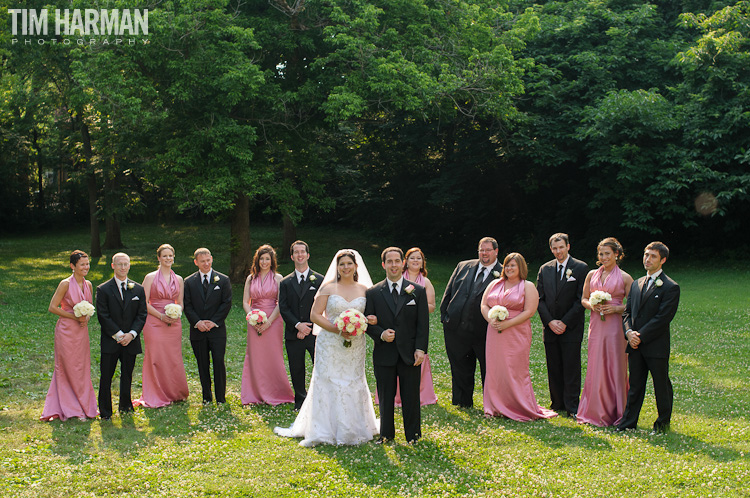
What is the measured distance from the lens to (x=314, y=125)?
23.6m

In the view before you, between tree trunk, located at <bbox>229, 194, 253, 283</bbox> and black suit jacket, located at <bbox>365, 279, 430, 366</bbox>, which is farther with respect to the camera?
tree trunk, located at <bbox>229, 194, 253, 283</bbox>

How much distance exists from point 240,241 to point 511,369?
16.8 meters

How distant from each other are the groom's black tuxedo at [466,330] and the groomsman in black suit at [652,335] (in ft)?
6.50

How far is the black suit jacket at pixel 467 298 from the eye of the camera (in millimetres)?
9383

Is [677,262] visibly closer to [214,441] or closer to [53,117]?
[214,441]

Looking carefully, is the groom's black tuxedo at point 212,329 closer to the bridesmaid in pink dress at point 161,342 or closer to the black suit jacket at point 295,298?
the bridesmaid in pink dress at point 161,342

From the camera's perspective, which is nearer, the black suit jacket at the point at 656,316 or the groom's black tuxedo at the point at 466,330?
the black suit jacket at the point at 656,316

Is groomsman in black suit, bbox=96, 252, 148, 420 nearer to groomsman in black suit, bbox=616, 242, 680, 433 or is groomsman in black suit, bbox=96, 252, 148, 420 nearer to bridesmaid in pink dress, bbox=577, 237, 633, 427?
bridesmaid in pink dress, bbox=577, 237, 633, 427

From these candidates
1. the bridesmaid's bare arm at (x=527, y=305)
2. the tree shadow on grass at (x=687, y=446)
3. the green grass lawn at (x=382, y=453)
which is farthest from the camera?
the bridesmaid's bare arm at (x=527, y=305)

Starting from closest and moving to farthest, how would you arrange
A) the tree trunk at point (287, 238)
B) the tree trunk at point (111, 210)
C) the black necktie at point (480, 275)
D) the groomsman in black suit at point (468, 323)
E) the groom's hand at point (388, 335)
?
1. the groom's hand at point (388, 335)
2. the groomsman in black suit at point (468, 323)
3. the black necktie at point (480, 275)
4. the tree trunk at point (111, 210)
5. the tree trunk at point (287, 238)

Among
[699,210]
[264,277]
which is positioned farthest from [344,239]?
[264,277]

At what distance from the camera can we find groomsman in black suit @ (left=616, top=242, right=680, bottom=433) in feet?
25.7

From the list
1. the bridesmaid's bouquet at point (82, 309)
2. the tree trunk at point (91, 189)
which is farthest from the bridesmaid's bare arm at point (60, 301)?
the tree trunk at point (91, 189)

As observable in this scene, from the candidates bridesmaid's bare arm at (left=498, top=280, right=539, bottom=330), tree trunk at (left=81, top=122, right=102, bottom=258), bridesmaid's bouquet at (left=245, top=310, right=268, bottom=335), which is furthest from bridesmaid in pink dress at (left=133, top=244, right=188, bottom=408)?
tree trunk at (left=81, top=122, right=102, bottom=258)
